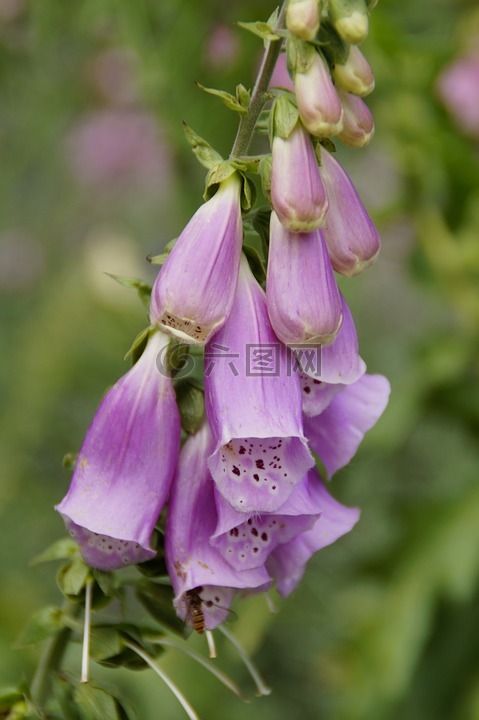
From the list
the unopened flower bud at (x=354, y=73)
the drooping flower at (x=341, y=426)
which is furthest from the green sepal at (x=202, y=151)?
the drooping flower at (x=341, y=426)

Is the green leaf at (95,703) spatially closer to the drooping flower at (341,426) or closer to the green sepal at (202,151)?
the drooping flower at (341,426)

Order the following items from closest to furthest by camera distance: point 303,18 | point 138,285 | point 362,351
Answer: point 303,18 → point 138,285 → point 362,351

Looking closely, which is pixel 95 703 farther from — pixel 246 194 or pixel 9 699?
pixel 246 194

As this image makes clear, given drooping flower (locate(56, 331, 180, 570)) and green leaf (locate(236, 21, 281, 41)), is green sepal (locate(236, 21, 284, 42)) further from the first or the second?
drooping flower (locate(56, 331, 180, 570))

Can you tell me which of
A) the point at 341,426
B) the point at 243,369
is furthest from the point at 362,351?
the point at 243,369

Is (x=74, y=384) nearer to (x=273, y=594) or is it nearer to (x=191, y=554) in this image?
(x=273, y=594)

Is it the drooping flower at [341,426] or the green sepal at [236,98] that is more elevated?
the green sepal at [236,98]

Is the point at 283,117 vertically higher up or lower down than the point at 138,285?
higher up
